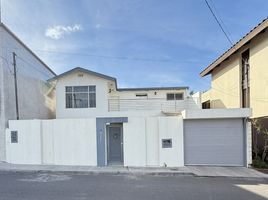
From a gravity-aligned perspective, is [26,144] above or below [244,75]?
below

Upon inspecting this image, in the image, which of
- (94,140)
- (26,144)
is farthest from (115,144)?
(26,144)

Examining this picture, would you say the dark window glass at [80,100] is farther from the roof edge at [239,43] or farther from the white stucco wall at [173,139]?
the roof edge at [239,43]

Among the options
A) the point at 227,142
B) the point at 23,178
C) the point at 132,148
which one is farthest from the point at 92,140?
the point at 227,142

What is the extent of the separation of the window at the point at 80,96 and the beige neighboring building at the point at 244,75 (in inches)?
420

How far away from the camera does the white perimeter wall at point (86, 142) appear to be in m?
11.7

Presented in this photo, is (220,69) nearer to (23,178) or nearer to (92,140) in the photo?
(92,140)

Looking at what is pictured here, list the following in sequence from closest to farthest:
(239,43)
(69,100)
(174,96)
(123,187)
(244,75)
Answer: (123,187) → (239,43) → (244,75) → (69,100) → (174,96)

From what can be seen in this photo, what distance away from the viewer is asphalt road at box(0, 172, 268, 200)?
6816 mm

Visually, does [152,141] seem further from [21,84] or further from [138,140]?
[21,84]

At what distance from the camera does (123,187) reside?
7816 millimetres

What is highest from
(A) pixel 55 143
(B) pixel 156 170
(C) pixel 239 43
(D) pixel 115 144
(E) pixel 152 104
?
(C) pixel 239 43

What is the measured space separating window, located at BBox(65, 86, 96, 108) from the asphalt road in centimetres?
779

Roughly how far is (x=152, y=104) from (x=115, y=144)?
8.20 m

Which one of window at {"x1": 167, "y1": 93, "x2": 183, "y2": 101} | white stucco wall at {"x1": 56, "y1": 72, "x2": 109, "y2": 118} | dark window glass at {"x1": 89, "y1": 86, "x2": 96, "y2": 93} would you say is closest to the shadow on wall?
window at {"x1": 167, "y1": 93, "x2": 183, "y2": 101}
